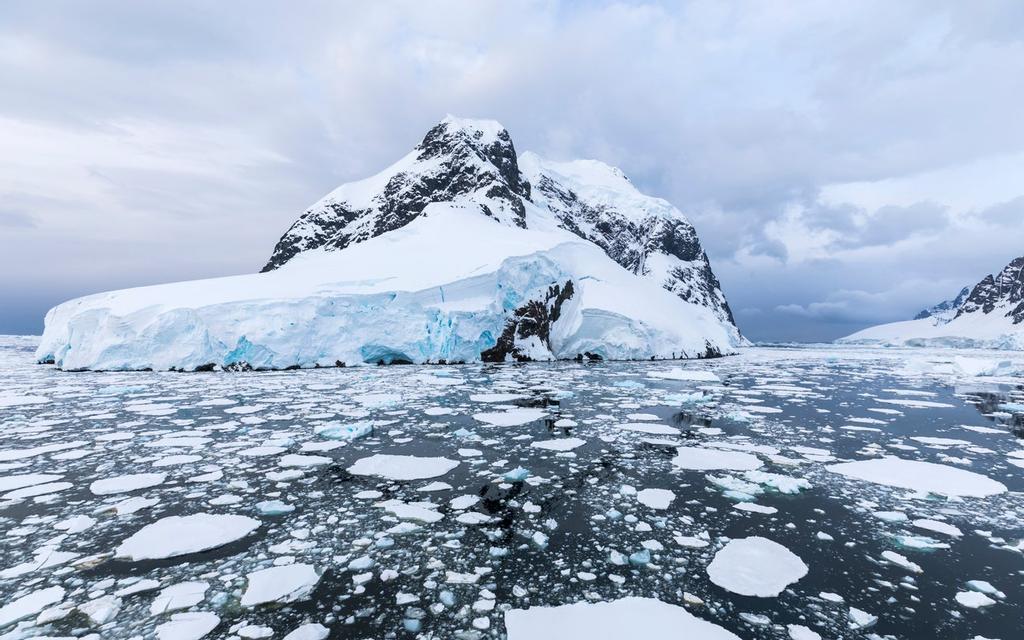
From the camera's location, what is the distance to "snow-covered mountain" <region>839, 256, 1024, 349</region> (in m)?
109

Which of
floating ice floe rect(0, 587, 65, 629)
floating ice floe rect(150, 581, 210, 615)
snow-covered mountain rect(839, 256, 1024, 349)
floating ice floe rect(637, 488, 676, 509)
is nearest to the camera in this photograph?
floating ice floe rect(0, 587, 65, 629)

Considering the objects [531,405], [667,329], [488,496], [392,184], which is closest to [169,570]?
[488,496]

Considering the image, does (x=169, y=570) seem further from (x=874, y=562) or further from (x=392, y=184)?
(x=392, y=184)

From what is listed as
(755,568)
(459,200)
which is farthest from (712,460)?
(459,200)

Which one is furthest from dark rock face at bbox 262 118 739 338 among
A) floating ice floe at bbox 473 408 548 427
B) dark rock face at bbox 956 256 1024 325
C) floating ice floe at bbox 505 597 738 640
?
dark rock face at bbox 956 256 1024 325

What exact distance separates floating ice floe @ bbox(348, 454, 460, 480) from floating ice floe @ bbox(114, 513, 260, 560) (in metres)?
1.32

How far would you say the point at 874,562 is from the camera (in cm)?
288

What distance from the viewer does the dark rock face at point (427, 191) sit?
71875mm

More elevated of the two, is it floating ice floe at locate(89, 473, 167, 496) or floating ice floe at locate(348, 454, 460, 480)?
floating ice floe at locate(348, 454, 460, 480)

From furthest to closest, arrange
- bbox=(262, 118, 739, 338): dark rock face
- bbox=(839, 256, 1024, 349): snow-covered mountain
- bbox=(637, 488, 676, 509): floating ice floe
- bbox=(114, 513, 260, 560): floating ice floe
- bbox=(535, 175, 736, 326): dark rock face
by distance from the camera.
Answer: bbox=(839, 256, 1024, 349): snow-covered mountain < bbox=(535, 175, 736, 326): dark rock face < bbox=(262, 118, 739, 338): dark rock face < bbox=(637, 488, 676, 509): floating ice floe < bbox=(114, 513, 260, 560): floating ice floe

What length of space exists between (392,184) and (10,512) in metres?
83.6

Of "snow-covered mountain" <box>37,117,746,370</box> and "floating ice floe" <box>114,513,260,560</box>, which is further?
"snow-covered mountain" <box>37,117,746,370</box>

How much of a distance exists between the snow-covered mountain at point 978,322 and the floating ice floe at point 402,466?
132 metres

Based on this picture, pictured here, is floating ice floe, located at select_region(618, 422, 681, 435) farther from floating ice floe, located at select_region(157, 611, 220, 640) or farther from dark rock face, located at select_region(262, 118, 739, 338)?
dark rock face, located at select_region(262, 118, 739, 338)
